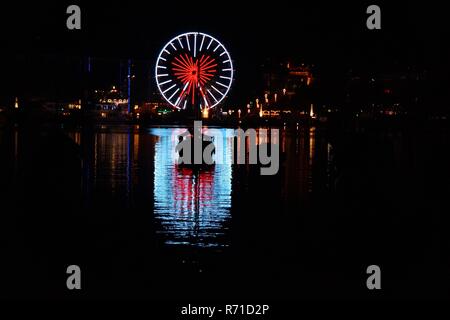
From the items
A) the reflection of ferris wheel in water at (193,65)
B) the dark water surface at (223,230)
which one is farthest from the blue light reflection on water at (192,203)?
the reflection of ferris wheel in water at (193,65)

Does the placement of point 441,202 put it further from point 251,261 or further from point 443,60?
point 443,60

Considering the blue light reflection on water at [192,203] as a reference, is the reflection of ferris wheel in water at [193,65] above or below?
above

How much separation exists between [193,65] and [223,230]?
50.7 m

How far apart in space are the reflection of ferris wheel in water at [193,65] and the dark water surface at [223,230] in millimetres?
34366

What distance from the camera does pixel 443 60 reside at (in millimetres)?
86062

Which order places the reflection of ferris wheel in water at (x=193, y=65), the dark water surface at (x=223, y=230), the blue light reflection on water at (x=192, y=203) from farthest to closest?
1. the reflection of ferris wheel in water at (x=193, y=65)
2. the blue light reflection on water at (x=192, y=203)
3. the dark water surface at (x=223, y=230)

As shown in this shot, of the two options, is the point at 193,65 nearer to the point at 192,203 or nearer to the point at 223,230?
the point at 192,203

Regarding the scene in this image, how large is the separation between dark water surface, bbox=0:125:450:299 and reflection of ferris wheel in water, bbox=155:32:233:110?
113 feet

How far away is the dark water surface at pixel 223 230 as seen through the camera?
11.3m

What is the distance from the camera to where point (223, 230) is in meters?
16.1

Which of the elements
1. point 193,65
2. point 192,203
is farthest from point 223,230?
point 193,65

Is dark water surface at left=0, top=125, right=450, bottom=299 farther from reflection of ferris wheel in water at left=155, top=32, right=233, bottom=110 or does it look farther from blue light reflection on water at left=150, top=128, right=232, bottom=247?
reflection of ferris wheel in water at left=155, top=32, right=233, bottom=110

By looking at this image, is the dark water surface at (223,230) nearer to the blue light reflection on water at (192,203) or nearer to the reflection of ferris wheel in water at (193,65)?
the blue light reflection on water at (192,203)
